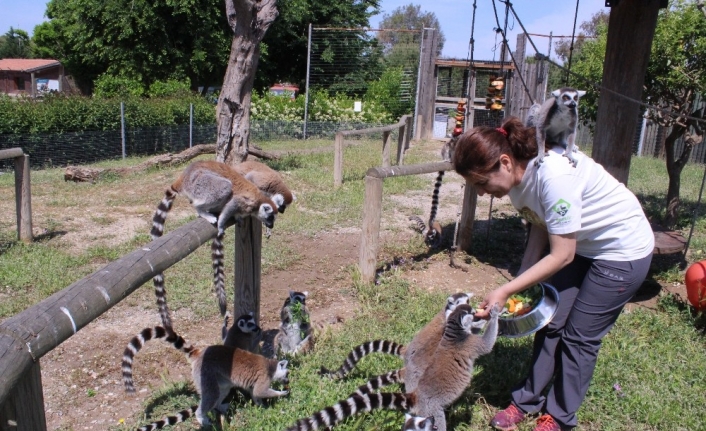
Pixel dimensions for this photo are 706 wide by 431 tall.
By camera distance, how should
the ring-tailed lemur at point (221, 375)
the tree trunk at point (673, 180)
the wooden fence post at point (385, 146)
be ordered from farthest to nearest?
the wooden fence post at point (385, 146) → the tree trunk at point (673, 180) → the ring-tailed lemur at point (221, 375)

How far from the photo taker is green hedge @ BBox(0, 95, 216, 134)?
1083 cm

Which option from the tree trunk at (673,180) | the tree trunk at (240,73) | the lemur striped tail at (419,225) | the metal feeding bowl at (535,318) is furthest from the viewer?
the tree trunk at (240,73)

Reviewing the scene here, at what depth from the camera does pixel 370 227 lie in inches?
A: 199

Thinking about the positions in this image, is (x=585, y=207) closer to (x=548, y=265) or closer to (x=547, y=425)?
(x=548, y=265)

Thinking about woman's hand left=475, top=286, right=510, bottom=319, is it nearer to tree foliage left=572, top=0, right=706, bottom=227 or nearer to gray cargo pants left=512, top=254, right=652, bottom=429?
gray cargo pants left=512, top=254, right=652, bottom=429

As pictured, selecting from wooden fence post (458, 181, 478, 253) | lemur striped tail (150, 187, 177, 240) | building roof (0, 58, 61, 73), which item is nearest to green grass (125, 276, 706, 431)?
lemur striped tail (150, 187, 177, 240)

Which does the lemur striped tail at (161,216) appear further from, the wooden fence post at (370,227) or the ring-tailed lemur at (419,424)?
the wooden fence post at (370,227)

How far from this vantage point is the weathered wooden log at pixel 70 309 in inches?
50.6

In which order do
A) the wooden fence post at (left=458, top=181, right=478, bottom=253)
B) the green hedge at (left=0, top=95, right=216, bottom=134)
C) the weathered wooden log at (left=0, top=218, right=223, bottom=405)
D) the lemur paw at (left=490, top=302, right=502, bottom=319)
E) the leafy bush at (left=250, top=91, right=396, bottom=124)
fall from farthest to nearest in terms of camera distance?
the leafy bush at (left=250, top=91, right=396, bottom=124), the green hedge at (left=0, top=95, right=216, bottom=134), the wooden fence post at (left=458, top=181, right=478, bottom=253), the lemur paw at (left=490, top=302, right=502, bottom=319), the weathered wooden log at (left=0, top=218, right=223, bottom=405)

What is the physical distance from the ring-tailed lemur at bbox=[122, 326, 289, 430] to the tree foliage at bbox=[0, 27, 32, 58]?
64501mm

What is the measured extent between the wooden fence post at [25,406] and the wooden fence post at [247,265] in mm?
1613

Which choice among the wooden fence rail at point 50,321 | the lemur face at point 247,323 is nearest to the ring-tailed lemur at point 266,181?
the lemur face at point 247,323

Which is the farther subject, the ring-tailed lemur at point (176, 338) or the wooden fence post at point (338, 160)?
the wooden fence post at point (338, 160)

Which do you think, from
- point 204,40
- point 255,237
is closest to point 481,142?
point 255,237
